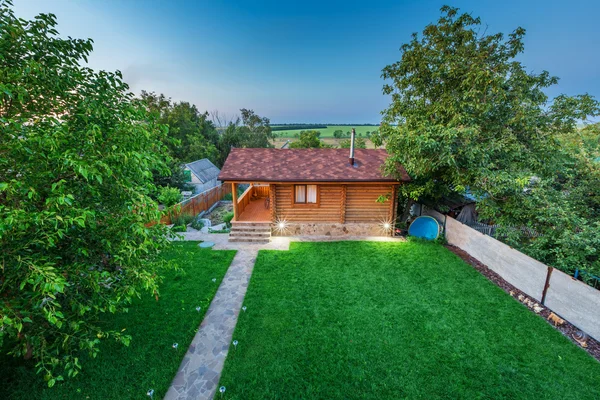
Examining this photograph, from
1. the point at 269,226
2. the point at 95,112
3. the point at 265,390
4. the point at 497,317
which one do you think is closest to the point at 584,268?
the point at 497,317

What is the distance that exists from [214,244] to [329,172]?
Result: 6349 mm

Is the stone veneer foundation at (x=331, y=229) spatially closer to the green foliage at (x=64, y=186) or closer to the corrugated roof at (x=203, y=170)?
the green foliage at (x=64, y=186)

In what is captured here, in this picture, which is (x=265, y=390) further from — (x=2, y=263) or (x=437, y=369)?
(x=2, y=263)

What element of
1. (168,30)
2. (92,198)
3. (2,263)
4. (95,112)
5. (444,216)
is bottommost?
(444,216)

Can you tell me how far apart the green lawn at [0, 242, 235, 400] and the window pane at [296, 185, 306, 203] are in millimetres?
5868

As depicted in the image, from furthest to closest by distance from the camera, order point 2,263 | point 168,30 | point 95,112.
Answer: point 168,30
point 95,112
point 2,263

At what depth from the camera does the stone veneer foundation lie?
11742 millimetres

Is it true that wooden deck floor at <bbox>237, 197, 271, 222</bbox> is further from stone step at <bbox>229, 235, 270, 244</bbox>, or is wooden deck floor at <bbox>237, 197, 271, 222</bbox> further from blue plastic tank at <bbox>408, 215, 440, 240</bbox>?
blue plastic tank at <bbox>408, 215, 440, 240</bbox>

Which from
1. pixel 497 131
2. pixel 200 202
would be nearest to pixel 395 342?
pixel 497 131

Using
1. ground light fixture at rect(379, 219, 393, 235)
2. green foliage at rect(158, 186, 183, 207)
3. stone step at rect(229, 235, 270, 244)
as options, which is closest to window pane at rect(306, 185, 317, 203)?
stone step at rect(229, 235, 270, 244)

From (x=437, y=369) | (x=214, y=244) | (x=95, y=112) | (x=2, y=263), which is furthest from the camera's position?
(x=214, y=244)

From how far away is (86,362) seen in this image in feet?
15.7

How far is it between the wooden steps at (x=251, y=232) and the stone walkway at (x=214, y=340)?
1.42 meters

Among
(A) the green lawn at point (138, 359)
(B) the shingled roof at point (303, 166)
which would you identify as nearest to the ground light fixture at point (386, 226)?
(B) the shingled roof at point (303, 166)
